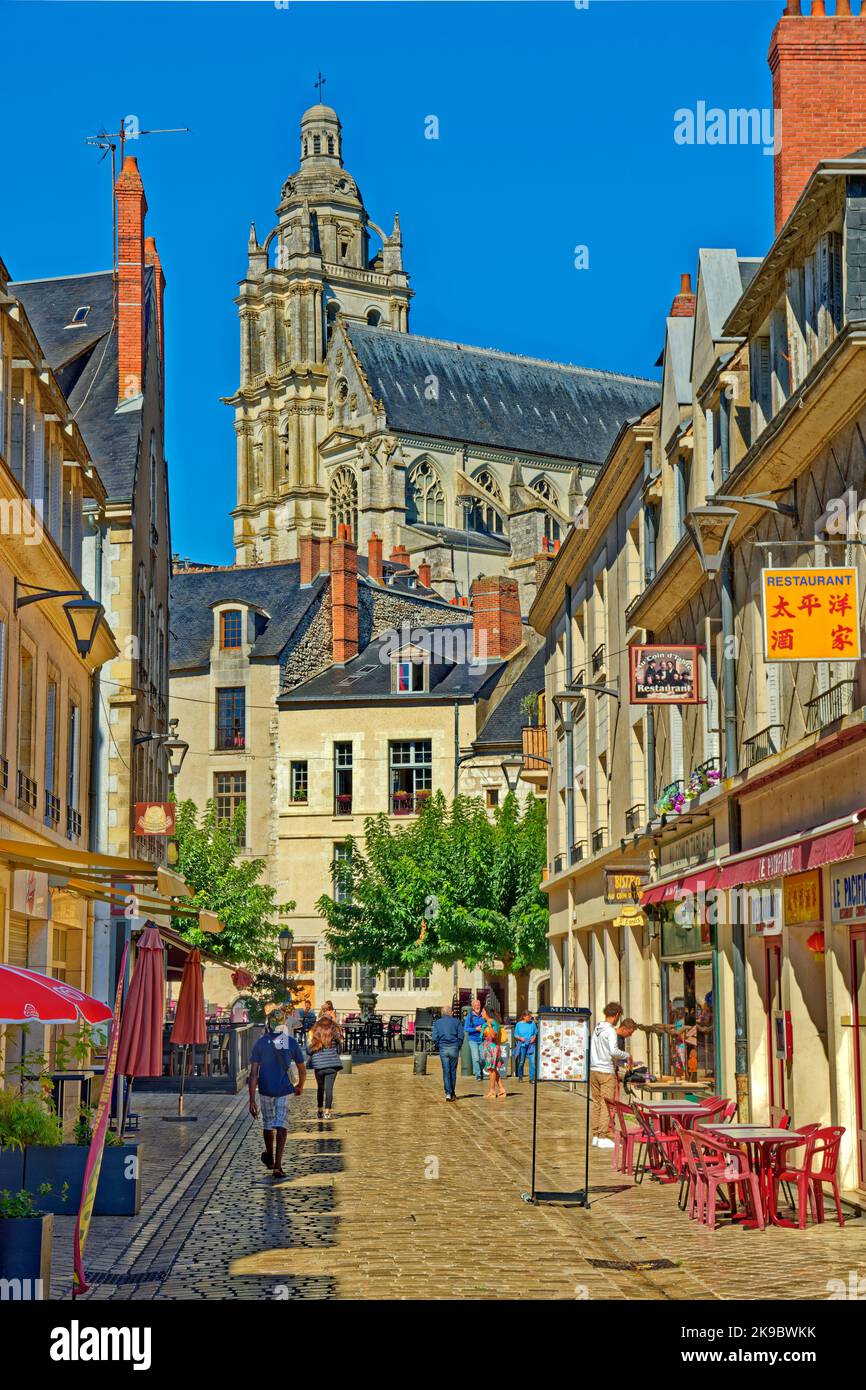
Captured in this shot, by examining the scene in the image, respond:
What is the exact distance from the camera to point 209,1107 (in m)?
25.3

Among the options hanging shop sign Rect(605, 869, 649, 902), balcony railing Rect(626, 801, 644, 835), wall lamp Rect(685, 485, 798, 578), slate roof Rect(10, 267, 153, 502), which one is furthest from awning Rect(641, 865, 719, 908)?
slate roof Rect(10, 267, 153, 502)

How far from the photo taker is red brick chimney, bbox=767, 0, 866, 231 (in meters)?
18.7

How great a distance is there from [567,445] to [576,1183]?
8991cm

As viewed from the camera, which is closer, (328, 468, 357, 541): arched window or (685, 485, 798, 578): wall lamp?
(685, 485, 798, 578): wall lamp

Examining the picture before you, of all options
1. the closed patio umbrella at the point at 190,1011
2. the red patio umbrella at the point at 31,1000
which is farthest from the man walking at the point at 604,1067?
the red patio umbrella at the point at 31,1000

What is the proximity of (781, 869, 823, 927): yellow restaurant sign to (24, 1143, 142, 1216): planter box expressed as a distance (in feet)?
18.9

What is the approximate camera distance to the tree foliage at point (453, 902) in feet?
136

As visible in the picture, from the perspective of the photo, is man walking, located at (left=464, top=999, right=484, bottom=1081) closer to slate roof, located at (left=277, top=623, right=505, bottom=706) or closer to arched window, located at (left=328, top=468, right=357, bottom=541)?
slate roof, located at (left=277, top=623, right=505, bottom=706)

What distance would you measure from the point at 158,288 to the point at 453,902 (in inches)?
596

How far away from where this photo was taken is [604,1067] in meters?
17.6

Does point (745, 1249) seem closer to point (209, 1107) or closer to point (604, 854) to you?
point (209, 1107)

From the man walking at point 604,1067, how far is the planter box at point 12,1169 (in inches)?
245

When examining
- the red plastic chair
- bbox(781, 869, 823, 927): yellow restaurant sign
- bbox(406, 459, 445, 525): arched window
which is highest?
bbox(406, 459, 445, 525): arched window
